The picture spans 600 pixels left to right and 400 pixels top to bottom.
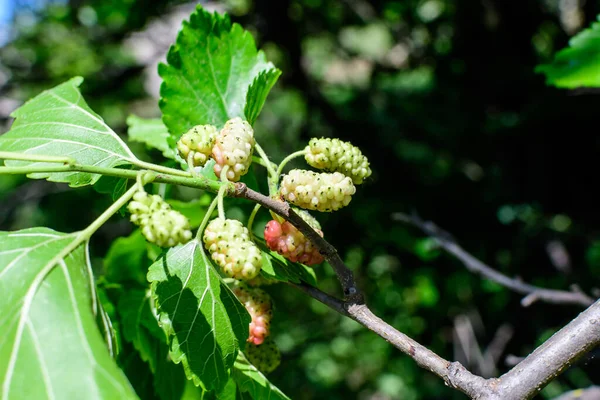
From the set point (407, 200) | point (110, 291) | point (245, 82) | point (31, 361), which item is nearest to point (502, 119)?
point (407, 200)

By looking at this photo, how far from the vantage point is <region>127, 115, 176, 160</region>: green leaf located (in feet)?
4.24

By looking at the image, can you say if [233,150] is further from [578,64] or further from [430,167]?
[430,167]

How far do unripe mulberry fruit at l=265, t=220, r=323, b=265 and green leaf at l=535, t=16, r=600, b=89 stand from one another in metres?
0.76

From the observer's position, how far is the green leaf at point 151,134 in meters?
1.29

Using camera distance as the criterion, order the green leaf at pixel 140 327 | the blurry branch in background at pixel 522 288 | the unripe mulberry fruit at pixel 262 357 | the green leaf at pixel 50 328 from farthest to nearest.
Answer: the blurry branch in background at pixel 522 288, the green leaf at pixel 140 327, the unripe mulberry fruit at pixel 262 357, the green leaf at pixel 50 328

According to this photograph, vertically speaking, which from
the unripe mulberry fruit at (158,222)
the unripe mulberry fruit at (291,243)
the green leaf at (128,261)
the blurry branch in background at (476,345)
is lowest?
the blurry branch in background at (476,345)

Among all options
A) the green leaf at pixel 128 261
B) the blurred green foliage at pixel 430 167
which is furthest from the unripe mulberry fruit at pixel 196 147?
the blurred green foliage at pixel 430 167

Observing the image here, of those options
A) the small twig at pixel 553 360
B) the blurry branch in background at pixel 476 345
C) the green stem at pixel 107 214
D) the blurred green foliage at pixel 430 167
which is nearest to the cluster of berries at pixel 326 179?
the green stem at pixel 107 214

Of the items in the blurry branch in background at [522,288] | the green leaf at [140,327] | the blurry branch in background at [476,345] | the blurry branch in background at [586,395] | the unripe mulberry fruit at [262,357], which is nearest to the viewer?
the unripe mulberry fruit at [262,357]

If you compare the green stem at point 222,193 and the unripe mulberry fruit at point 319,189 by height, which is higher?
the green stem at point 222,193

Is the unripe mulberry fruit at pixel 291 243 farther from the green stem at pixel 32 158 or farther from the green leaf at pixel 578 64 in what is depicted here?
the green leaf at pixel 578 64

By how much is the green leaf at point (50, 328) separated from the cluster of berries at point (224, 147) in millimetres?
222

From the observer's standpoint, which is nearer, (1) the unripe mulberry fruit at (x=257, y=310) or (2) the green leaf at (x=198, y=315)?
(2) the green leaf at (x=198, y=315)

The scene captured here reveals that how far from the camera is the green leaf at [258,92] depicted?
102 cm
